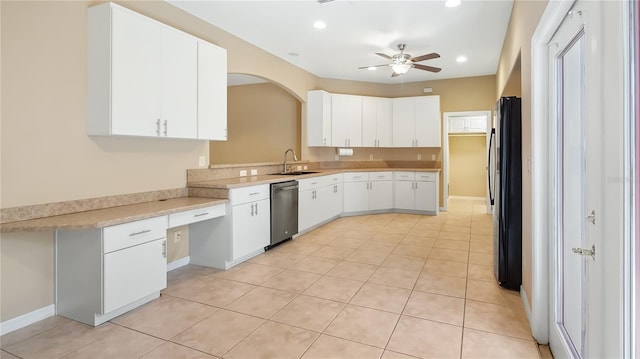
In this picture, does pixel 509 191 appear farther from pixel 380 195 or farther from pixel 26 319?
pixel 26 319

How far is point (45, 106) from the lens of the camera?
2.42 m

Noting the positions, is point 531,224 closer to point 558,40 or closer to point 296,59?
point 558,40

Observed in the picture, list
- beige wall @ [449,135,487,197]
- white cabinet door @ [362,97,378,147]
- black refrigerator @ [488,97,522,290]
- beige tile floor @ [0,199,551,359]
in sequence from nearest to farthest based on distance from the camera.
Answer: beige tile floor @ [0,199,551,359], black refrigerator @ [488,97,522,290], white cabinet door @ [362,97,378,147], beige wall @ [449,135,487,197]

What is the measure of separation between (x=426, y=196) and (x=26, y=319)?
5961 mm

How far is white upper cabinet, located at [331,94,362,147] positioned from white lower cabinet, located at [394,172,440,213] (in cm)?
118

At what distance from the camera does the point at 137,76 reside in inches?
109

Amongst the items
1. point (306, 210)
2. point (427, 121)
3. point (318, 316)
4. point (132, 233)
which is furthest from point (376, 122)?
point (132, 233)

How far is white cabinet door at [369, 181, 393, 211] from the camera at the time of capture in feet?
21.7

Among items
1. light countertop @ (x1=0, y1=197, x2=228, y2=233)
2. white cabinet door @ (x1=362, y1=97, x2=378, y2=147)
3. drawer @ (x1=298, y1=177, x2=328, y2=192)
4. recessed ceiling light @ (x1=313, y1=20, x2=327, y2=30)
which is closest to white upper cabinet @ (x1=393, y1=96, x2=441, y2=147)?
white cabinet door @ (x1=362, y1=97, x2=378, y2=147)

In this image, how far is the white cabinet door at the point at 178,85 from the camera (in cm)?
301

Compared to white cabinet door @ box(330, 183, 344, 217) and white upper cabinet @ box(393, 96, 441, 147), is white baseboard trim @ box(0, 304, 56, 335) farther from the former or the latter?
white upper cabinet @ box(393, 96, 441, 147)

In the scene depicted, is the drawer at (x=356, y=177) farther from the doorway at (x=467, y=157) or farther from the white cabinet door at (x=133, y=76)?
the white cabinet door at (x=133, y=76)

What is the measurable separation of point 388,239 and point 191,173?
2.80 meters

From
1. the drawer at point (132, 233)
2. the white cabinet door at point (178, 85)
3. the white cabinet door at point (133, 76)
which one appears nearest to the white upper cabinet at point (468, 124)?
the white cabinet door at point (178, 85)
